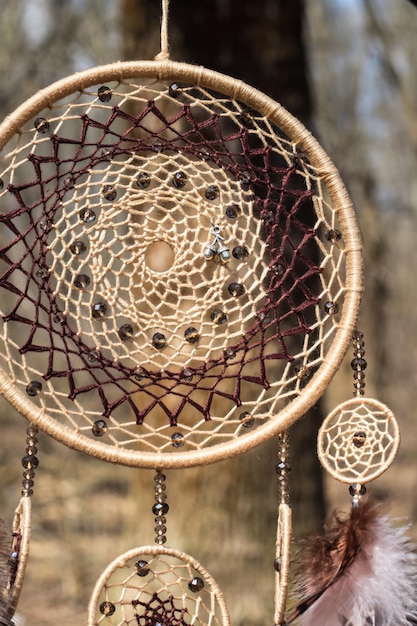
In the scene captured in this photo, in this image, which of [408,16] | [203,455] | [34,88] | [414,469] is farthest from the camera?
[414,469]

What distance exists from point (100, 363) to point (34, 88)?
79.1 inches

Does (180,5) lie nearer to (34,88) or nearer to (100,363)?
(100,363)

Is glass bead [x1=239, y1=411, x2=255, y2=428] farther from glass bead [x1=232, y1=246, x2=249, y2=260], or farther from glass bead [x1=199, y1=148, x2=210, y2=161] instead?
glass bead [x1=199, y1=148, x2=210, y2=161]

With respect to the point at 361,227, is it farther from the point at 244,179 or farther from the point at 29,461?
the point at 29,461

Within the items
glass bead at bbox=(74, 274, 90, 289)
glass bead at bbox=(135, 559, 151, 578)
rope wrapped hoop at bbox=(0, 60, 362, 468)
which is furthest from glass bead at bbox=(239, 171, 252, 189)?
glass bead at bbox=(135, 559, 151, 578)

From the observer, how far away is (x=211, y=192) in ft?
3.24

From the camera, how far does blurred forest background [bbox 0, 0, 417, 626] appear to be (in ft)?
4.71

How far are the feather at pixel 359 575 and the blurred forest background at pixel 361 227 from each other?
28 cm

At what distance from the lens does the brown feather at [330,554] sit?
962 millimetres

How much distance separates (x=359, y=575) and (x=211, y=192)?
495mm

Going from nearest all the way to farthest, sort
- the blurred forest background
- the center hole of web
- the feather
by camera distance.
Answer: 1. the feather
2. the center hole of web
3. the blurred forest background

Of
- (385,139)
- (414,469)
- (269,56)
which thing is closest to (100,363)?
(269,56)

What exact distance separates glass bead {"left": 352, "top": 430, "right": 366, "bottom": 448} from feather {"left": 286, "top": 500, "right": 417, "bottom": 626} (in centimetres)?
7

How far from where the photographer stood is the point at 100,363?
963mm
